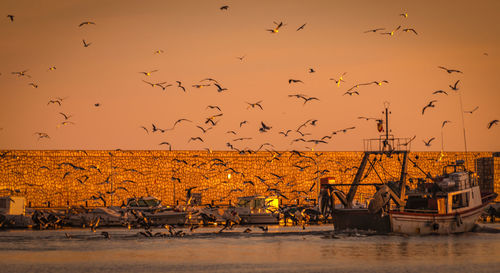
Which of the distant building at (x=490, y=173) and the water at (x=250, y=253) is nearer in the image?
the water at (x=250, y=253)

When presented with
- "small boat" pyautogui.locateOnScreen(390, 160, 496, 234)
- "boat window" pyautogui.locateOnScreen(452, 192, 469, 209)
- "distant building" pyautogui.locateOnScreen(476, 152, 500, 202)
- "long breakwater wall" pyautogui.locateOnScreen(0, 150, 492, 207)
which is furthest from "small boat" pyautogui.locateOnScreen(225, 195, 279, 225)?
"distant building" pyautogui.locateOnScreen(476, 152, 500, 202)

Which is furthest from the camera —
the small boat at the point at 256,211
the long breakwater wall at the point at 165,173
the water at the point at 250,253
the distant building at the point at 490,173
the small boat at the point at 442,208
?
the distant building at the point at 490,173

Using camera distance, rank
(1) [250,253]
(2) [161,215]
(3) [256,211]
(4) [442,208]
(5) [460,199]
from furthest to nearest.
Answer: (3) [256,211]
(2) [161,215]
(5) [460,199]
(4) [442,208]
(1) [250,253]

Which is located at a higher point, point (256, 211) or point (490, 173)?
point (490, 173)

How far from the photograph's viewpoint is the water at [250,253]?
34250mm

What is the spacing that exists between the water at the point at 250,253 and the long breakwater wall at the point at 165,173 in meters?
30.9

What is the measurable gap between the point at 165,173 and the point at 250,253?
46.7m

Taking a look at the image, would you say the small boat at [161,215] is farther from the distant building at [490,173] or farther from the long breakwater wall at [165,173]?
the distant building at [490,173]

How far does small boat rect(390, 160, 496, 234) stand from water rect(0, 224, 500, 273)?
75 cm

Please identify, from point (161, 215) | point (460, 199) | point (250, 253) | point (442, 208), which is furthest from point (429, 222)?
point (161, 215)

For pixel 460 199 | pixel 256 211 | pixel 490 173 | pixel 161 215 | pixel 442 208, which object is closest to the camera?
pixel 442 208

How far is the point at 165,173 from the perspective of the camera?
85.6m

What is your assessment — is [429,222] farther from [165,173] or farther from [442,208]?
[165,173]

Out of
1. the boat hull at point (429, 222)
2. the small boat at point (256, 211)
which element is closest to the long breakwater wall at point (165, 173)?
the small boat at point (256, 211)
